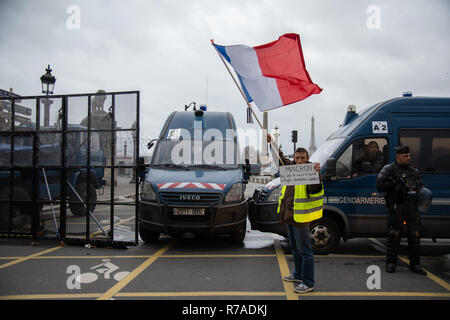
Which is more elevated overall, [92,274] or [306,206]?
[306,206]

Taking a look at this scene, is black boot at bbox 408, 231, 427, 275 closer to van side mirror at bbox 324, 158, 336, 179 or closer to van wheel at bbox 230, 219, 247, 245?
van side mirror at bbox 324, 158, 336, 179

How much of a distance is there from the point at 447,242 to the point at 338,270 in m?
3.79

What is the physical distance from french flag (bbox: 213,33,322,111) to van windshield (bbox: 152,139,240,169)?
1950 mm

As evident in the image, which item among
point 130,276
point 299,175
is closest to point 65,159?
point 130,276

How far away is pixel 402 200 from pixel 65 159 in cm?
594

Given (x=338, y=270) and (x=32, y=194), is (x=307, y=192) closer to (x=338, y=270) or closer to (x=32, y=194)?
(x=338, y=270)

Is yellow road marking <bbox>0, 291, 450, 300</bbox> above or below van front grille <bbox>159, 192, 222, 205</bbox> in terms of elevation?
below

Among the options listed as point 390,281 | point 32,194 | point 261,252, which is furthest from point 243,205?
point 32,194

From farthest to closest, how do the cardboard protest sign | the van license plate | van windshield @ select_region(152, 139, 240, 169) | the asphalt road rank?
van windshield @ select_region(152, 139, 240, 169) < the van license plate < the asphalt road < the cardboard protest sign

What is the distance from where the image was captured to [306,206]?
4.03 metres

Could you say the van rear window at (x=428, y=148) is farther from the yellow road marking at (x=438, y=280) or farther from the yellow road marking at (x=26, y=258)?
the yellow road marking at (x=26, y=258)

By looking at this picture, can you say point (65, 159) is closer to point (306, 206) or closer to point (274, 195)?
point (274, 195)

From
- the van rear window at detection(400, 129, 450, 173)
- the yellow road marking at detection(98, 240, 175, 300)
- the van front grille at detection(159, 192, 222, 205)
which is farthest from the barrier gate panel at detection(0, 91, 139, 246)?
the van rear window at detection(400, 129, 450, 173)

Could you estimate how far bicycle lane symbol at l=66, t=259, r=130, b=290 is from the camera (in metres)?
4.43
